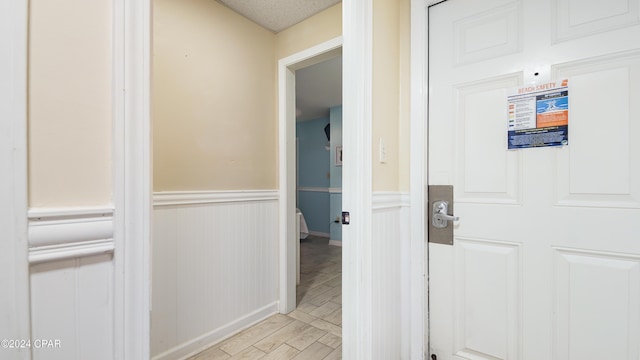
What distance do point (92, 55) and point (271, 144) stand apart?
167 cm

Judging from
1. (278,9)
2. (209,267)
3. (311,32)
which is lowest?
(209,267)

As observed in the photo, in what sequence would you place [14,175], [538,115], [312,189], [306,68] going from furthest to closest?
[312,189]
[306,68]
[538,115]
[14,175]

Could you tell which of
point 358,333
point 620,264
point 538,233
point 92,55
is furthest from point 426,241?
point 92,55

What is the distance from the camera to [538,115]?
44.7 inches

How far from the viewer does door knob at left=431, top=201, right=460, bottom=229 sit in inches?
52.8

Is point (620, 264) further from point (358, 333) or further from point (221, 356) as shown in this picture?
point (221, 356)

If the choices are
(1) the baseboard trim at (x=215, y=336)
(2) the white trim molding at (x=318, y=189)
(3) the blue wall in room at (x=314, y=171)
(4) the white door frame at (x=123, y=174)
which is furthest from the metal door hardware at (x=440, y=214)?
(3) the blue wall in room at (x=314, y=171)

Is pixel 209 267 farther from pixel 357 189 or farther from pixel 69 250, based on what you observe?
pixel 69 250

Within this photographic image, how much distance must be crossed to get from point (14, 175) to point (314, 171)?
16.5 feet

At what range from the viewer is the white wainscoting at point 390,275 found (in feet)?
4.06

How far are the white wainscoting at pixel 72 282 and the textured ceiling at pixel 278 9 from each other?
1.87 metres

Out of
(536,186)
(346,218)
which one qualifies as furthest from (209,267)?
(536,186)

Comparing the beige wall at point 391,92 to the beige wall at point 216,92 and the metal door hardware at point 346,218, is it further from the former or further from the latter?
the beige wall at point 216,92

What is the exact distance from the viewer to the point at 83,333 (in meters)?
0.53
